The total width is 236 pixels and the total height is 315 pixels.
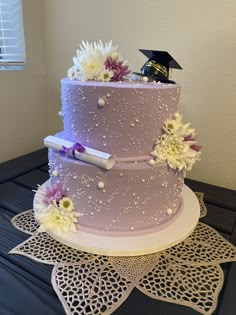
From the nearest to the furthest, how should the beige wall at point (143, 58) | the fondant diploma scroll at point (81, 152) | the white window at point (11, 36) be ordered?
the fondant diploma scroll at point (81, 152), the beige wall at point (143, 58), the white window at point (11, 36)

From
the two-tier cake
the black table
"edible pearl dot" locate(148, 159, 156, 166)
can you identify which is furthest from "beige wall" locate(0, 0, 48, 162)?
"edible pearl dot" locate(148, 159, 156, 166)

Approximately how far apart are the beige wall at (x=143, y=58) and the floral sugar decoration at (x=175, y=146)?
0.39 metres

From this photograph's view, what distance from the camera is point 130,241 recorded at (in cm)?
64

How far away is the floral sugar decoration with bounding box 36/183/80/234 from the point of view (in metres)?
0.66

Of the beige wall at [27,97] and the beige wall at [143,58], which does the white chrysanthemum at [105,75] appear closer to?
the beige wall at [143,58]

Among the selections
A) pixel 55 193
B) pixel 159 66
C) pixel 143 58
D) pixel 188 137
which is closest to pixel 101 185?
pixel 55 193

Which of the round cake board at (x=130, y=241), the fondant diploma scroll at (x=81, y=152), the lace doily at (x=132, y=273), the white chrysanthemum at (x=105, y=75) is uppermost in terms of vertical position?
the white chrysanthemum at (x=105, y=75)

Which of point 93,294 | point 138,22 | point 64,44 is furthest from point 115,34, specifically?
point 93,294

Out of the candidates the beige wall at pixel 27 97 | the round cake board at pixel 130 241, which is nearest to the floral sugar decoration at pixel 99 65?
the round cake board at pixel 130 241

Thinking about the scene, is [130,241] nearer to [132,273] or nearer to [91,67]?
[132,273]

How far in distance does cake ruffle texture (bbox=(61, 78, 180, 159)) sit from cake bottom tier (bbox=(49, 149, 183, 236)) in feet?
0.17

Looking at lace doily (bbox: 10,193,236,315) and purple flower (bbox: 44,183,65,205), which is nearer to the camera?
lace doily (bbox: 10,193,236,315)

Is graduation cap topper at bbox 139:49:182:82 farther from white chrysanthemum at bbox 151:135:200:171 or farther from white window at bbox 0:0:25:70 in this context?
white window at bbox 0:0:25:70

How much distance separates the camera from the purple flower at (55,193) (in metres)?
0.69
